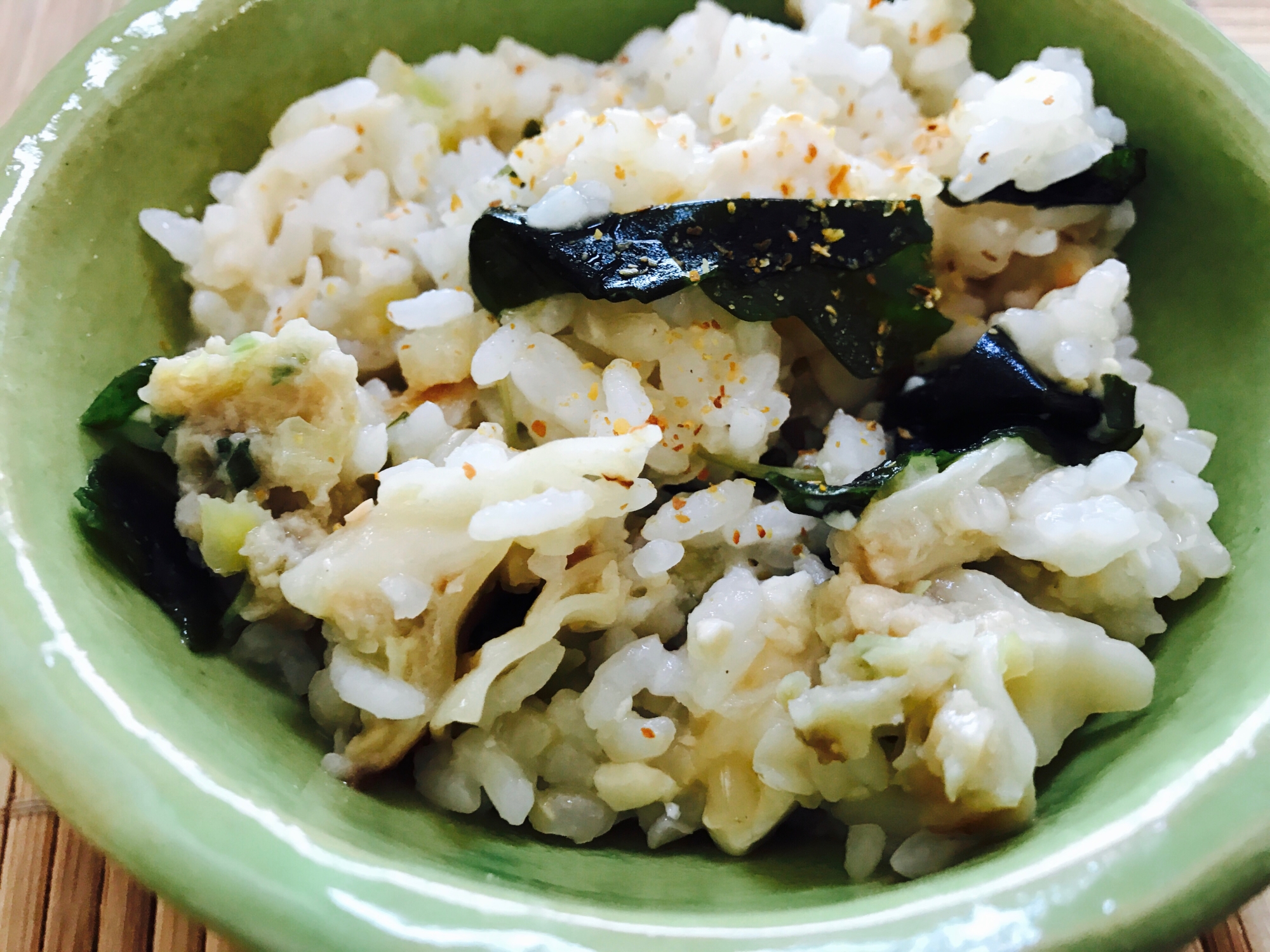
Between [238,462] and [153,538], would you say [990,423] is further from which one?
[153,538]

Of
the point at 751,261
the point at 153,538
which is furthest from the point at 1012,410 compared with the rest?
the point at 153,538

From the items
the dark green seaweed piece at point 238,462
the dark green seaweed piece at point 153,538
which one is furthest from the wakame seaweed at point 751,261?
the dark green seaweed piece at point 153,538

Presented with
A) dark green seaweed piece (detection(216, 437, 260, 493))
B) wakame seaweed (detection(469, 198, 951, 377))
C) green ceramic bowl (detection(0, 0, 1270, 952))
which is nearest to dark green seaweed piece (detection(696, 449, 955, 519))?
wakame seaweed (detection(469, 198, 951, 377))

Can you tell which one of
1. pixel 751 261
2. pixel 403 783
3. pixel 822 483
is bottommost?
pixel 403 783

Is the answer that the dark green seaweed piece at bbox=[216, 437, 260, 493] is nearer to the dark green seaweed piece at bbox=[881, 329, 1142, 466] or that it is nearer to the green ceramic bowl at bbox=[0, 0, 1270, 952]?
the green ceramic bowl at bbox=[0, 0, 1270, 952]

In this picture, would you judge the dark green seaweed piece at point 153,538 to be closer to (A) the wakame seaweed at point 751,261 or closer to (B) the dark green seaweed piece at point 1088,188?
(A) the wakame seaweed at point 751,261
